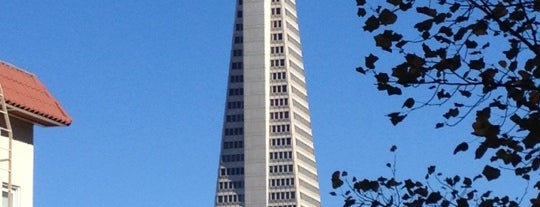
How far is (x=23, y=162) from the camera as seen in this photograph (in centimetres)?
2891

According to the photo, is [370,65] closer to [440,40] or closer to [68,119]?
[440,40]

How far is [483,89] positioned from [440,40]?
64 centimetres

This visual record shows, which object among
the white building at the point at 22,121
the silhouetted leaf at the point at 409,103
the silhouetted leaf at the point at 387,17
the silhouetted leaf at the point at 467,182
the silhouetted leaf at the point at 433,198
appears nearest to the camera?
the silhouetted leaf at the point at 387,17

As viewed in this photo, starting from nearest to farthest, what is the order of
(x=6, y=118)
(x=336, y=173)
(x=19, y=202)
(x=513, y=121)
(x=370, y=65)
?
(x=513, y=121), (x=370, y=65), (x=336, y=173), (x=6, y=118), (x=19, y=202)

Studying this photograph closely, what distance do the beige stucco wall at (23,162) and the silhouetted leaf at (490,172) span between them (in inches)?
614

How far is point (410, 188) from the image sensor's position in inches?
615

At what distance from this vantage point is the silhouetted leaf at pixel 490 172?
1420 cm

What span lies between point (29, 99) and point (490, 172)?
15910 mm

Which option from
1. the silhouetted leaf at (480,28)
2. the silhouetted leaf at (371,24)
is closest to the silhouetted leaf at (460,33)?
the silhouetted leaf at (480,28)

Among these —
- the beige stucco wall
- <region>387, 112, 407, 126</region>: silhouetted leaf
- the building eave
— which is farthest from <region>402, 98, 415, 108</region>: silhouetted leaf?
the beige stucco wall

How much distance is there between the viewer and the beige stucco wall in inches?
1125

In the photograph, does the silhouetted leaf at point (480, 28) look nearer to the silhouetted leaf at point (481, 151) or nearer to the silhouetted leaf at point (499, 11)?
the silhouetted leaf at point (499, 11)

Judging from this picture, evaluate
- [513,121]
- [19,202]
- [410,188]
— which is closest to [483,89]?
[513,121]

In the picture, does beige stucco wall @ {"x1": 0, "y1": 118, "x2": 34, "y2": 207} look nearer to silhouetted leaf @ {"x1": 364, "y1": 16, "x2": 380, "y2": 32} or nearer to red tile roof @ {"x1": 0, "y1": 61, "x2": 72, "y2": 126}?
red tile roof @ {"x1": 0, "y1": 61, "x2": 72, "y2": 126}
